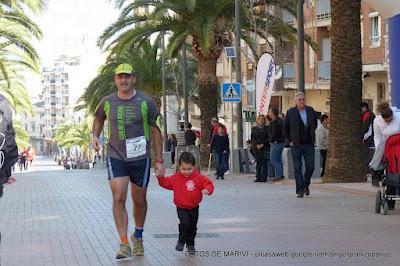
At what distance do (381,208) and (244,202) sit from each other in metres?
3.24

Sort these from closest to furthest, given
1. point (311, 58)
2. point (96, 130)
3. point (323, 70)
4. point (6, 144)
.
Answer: point (6, 144), point (96, 130), point (323, 70), point (311, 58)

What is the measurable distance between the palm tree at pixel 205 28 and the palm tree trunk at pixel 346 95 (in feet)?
39.4

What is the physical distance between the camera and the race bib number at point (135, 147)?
852cm

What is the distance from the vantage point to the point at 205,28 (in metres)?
31.3

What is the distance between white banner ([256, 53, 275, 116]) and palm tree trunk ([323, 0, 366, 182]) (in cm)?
375

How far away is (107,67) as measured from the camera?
5056 cm

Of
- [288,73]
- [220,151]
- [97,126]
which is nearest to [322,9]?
[288,73]

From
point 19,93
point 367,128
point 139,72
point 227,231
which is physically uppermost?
point 139,72

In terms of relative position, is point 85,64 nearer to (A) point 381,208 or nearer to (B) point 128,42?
(B) point 128,42

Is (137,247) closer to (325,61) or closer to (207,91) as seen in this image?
(207,91)

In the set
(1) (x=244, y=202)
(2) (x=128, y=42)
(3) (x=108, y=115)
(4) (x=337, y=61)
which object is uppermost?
(2) (x=128, y=42)

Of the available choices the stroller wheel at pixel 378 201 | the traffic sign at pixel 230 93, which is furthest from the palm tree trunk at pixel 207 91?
the stroller wheel at pixel 378 201

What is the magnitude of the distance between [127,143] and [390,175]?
4780 millimetres

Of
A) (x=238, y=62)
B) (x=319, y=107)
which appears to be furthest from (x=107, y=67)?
(x=238, y=62)
